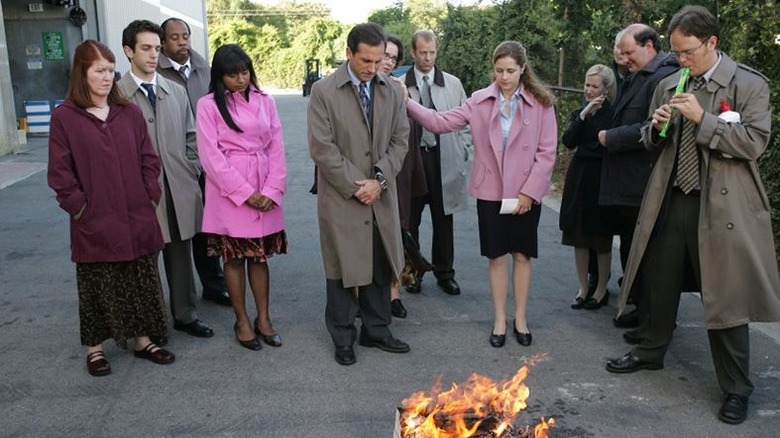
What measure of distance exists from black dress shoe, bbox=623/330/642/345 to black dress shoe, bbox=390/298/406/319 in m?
1.61

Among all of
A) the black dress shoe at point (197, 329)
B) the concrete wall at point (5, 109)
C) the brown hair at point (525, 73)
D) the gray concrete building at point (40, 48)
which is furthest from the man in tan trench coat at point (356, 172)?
the gray concrete building at point (40, 48)

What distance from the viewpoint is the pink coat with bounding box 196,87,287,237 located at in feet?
14.7

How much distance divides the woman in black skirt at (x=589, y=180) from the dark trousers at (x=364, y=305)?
1.60 metres

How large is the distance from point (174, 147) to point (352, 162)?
4.10 ft

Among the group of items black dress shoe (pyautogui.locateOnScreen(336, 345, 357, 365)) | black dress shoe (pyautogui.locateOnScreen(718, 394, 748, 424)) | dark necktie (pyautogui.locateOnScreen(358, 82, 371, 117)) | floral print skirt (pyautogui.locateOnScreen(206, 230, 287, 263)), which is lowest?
black dress shoe (pyautogui.locateOnScreen(718, 394, 748, 424))

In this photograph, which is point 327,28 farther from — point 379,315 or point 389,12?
point 379,315

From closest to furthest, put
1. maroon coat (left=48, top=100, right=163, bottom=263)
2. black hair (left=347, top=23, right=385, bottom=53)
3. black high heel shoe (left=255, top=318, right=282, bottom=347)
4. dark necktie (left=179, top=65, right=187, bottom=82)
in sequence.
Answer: maroon coat (left=48, top=100, right=163, bottom=263) < black hair (left=347, top=23, right=385, bottom=53) < black high heel shoe (left=255, top=318, right=282, bottom=347) < dark necktie (left=179, top=65, right=187, bottom=82)

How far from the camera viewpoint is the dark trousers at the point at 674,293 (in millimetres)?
3850

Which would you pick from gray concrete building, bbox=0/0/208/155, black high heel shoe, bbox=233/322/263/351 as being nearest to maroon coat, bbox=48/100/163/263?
black high heel shoe, bbox=233/322/263/351

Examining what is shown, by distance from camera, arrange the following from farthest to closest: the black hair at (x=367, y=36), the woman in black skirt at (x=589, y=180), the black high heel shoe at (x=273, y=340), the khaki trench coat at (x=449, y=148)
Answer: the khaki trench coat at (x=449, y=148) → the woman in black skirt at (x=589, y=180) → the black high heel shoe at (x=273, y=340) → the black hair at (x=367, y=36)

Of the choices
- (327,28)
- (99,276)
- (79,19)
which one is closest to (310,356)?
(99,276)

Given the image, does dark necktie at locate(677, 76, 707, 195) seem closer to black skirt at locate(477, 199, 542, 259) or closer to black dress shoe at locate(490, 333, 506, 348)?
black skirt at locate(477, 199, 542, 259)

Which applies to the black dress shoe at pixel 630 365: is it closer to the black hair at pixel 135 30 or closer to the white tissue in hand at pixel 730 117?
the white tissue in hand at pixel 730 117

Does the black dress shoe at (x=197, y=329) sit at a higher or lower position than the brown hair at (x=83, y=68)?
lower
